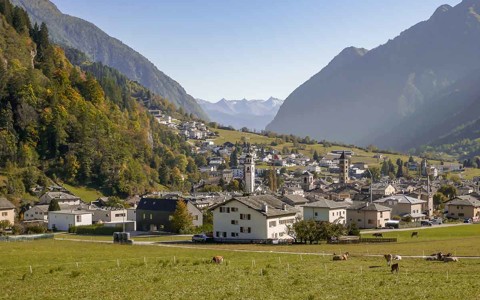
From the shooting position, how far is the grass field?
27.2 meters

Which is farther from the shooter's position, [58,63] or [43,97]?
[58,63]

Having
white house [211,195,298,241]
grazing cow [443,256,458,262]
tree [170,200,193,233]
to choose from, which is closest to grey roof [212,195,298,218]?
white house [211,195,298,241]

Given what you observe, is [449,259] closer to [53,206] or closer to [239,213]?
[239,213]

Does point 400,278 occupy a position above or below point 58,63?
below

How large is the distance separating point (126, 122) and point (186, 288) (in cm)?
13775

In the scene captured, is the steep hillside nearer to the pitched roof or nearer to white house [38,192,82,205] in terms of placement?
white house [38,192,82,205]

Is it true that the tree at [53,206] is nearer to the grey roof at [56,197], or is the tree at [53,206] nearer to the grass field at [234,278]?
the grey roof at [56,197]

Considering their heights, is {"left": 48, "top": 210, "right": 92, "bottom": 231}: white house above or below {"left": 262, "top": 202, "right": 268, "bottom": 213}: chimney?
below

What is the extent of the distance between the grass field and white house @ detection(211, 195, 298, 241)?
25484 mm

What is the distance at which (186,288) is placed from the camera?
95.2ft

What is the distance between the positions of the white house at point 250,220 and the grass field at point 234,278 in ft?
83.6

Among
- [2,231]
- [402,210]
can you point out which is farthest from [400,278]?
[402,210]

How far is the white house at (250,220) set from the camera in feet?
232

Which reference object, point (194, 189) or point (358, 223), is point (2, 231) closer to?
point (358, 223)
